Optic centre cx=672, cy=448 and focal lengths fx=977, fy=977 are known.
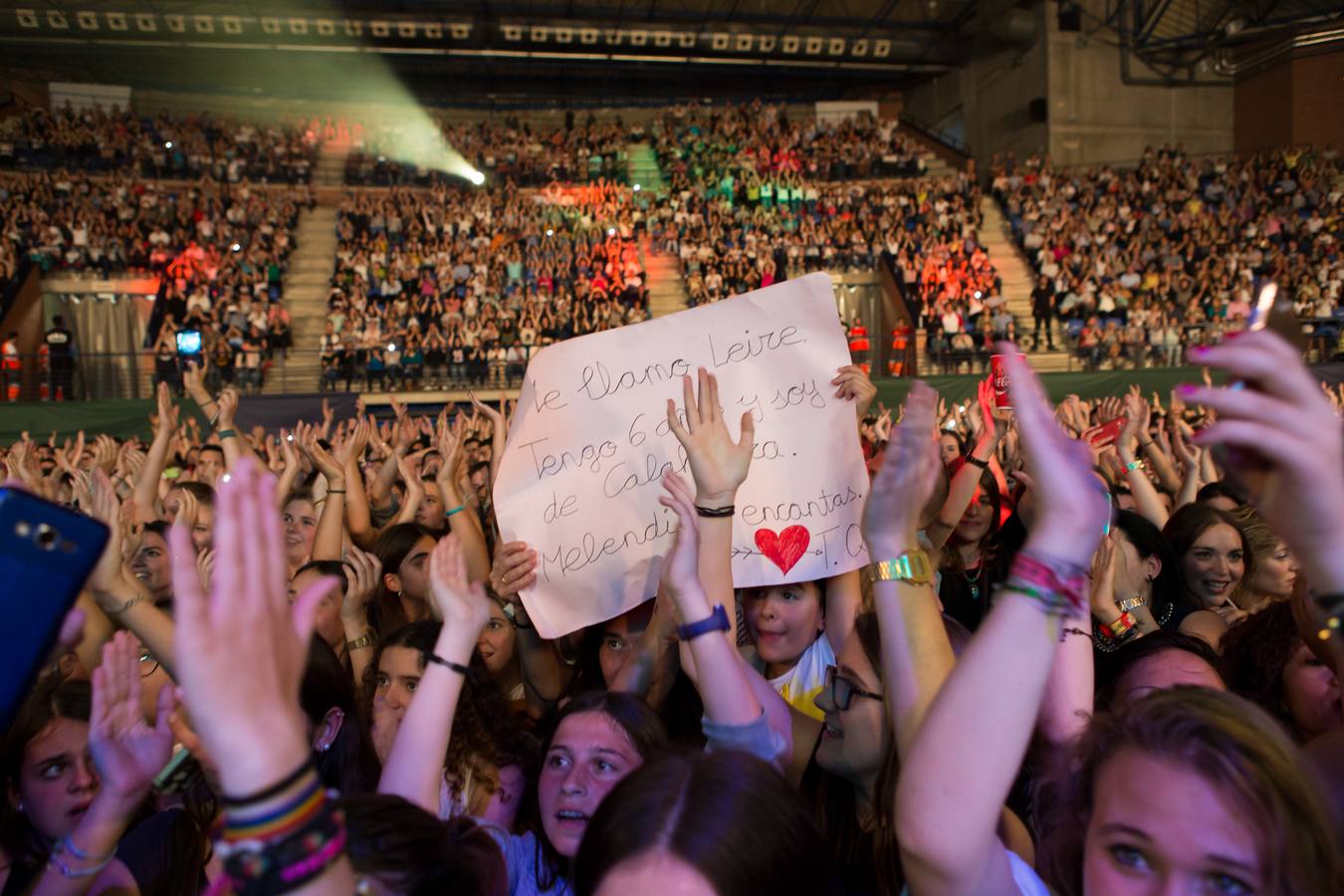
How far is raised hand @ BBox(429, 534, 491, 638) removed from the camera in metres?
1.84

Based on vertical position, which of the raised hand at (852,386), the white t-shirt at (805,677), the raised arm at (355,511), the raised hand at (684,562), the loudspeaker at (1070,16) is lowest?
the white t-shirt at (805,677)

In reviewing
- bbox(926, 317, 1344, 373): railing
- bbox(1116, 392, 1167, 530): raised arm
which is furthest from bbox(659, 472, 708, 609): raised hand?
bbox(926, 317, 1344, 373): railing

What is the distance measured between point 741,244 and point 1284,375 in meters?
21.6

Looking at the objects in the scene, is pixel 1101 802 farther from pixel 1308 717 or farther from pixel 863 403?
pixel 863 403

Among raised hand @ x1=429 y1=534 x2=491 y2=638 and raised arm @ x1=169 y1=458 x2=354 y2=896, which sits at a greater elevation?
raised arm @ x1=169 y1=458 x2=354 y2=896

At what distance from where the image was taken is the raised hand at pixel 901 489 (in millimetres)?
1555

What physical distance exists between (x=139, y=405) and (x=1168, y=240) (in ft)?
68.9

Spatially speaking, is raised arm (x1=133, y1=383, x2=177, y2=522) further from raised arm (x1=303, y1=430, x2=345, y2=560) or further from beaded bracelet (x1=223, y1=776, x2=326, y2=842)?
beaded bracelet (x1=223, y1=776, x2=326, y2=842)

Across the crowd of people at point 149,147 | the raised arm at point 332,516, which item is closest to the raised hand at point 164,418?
the raised arm at point 332,516

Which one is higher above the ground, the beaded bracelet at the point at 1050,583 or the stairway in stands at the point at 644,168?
the stairway in stands at the point at 644,168

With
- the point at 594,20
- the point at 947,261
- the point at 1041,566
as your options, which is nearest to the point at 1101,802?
the point at 1041,566

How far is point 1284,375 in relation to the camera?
3.39ft

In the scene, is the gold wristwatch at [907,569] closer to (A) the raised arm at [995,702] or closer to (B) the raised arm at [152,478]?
(A) the raised arm at [995,702]

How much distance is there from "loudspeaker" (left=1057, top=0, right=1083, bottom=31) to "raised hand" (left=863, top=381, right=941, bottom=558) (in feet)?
99.8
